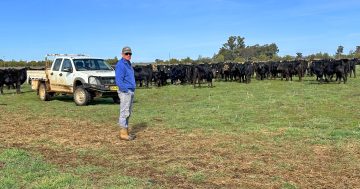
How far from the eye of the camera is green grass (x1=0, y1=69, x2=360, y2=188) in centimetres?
650

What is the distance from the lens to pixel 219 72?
3272 cm

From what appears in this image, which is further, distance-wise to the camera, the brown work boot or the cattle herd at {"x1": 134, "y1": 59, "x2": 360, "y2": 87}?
the cattle herd at {"x1": 134, "y1": 59, "x2": 360, "y2": 87}

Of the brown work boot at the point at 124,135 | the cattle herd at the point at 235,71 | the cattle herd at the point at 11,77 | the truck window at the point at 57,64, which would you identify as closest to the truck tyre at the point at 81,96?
the truck window at the point at 57,64

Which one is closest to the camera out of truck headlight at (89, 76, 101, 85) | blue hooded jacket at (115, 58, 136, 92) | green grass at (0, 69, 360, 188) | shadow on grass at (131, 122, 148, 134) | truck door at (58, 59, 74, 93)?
green grass at (0, 69, 360, 188)

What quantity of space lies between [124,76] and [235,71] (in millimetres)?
21667

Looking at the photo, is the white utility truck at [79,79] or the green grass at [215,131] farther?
the white utility truck at [79,79]

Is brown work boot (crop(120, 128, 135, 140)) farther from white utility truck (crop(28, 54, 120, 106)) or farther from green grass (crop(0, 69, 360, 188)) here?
white utility truck (crop(28, 54, 120, 106))

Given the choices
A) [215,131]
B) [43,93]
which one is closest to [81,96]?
[43,93]

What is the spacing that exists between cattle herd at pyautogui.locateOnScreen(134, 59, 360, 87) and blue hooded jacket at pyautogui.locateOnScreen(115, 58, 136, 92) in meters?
16.4

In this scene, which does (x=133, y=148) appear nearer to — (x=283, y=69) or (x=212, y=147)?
(x=212, y=147)

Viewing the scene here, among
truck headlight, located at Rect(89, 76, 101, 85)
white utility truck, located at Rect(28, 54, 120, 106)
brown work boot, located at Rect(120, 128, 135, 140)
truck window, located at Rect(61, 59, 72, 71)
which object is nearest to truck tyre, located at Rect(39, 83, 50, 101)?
white utility truck, located at Rect(28, 54, 120, 106)

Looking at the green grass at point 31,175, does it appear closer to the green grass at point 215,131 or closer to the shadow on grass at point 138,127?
the green grass at point 215,131

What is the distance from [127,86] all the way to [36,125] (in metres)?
3.75

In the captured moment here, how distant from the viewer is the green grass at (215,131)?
6.50 meters
